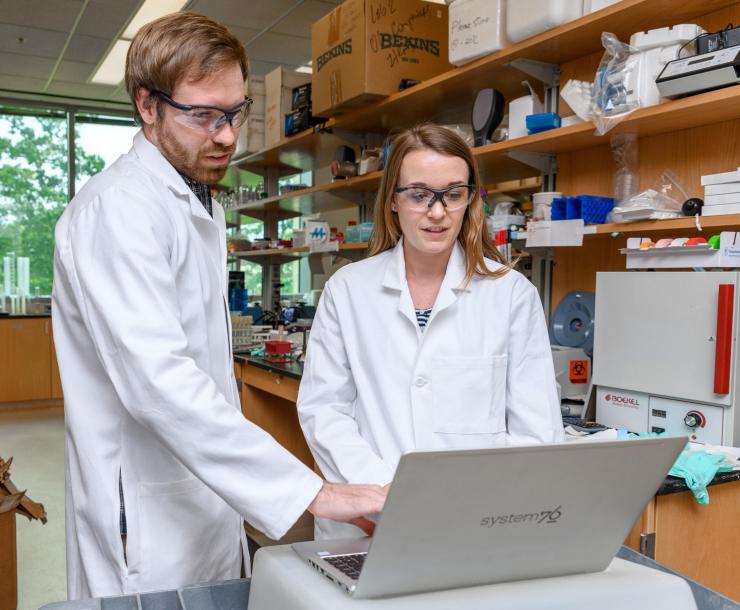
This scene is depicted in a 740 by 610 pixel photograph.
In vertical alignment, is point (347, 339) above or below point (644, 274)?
below

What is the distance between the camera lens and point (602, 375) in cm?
218

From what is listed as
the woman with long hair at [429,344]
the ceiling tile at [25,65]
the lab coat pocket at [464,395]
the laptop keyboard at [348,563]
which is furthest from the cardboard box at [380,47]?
the ceiling tile at [25,65]

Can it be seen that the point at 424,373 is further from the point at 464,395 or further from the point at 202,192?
the point at 202,192

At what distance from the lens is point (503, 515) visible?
0.74 meters

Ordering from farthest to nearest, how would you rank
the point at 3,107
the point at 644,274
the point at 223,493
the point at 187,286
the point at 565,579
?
the point at 3,107, the point at 644,274, the point at 187,286, the point at 223,493, the point at 565,579

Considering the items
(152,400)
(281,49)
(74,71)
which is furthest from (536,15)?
(74,71)

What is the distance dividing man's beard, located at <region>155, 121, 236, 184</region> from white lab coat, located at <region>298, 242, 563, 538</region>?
1.49ft

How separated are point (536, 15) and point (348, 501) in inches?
79.8

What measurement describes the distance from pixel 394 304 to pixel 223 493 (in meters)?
0.68

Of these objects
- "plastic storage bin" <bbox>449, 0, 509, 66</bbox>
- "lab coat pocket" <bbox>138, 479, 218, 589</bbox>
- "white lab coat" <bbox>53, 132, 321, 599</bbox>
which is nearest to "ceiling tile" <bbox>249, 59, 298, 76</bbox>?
"plastic storage bin" <bbox>449, 0, 509, 66</bbox>

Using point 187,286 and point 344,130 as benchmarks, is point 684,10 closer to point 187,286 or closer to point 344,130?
point 187,286

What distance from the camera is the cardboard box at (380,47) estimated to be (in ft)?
10.7

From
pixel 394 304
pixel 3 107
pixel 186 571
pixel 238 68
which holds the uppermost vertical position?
pixel 3 107

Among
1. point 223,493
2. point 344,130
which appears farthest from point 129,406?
point 344,130
